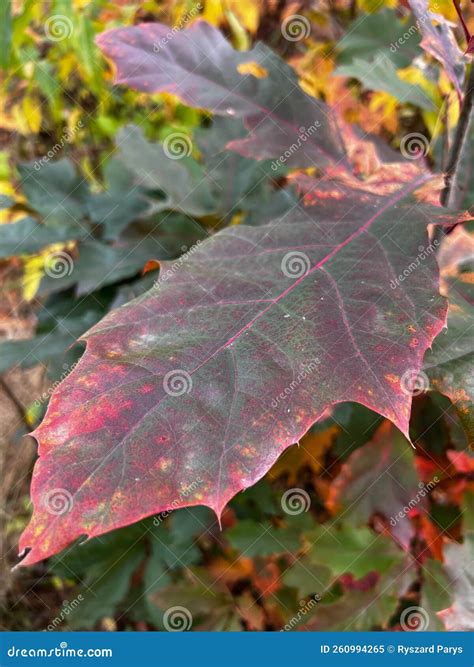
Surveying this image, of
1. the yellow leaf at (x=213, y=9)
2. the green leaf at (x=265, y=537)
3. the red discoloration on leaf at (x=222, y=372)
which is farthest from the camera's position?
the yellow leaf at (x=213, y=9)

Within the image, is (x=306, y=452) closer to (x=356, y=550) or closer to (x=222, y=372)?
(x=356, y=550)

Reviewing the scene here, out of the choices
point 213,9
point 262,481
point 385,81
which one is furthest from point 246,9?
point 262,481

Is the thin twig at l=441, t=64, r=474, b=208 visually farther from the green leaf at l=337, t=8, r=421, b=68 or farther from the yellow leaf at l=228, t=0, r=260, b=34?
the yellow leaf at l=228, t=0, r=260, b=34

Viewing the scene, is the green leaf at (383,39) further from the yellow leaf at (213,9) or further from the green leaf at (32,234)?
the green leaf at (32,234)

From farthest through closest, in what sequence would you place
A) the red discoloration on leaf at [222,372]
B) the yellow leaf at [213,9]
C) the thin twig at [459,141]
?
1. the yellow leaf at [213,9]
2. the thin twig at [459,141]
3. the red discoloration on leaf at [222,372]

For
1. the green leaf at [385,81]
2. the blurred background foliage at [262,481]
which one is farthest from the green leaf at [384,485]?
the green leaf at [385,81]

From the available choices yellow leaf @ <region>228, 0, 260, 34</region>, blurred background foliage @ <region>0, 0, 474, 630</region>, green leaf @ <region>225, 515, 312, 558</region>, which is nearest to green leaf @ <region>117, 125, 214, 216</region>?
blurred background foliage @ <region>0, 0, 474, 630</region>

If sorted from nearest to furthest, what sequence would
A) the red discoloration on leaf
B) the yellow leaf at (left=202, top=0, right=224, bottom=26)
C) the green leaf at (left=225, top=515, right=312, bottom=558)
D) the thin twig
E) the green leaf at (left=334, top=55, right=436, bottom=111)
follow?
the red discoloration on leaf → the thin twig → the green leaf at (left=334, top=55, right=436, bottom=111) → the green leaf at (left=225, top=515, right=312, bottom=558) → the yellow leaf at (left=202, top=0, right=224, bottom=26)

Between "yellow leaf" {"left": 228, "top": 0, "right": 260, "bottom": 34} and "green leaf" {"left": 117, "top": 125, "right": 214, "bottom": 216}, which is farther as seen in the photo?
"yellow leaf" {"left": 228, "top": 0, "right": 260, "bottom": 34}

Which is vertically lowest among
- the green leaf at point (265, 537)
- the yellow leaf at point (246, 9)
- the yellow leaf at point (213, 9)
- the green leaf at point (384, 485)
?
the green leaf at point (265, 537)

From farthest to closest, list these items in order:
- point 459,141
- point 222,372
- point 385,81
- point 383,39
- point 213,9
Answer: point 213,9, point 383,39, point 385,81, point 459,141, point 222,372

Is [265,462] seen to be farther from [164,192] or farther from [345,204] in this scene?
[164,192]

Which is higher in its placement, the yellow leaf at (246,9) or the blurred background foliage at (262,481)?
the yellow leaf at (246,9)
